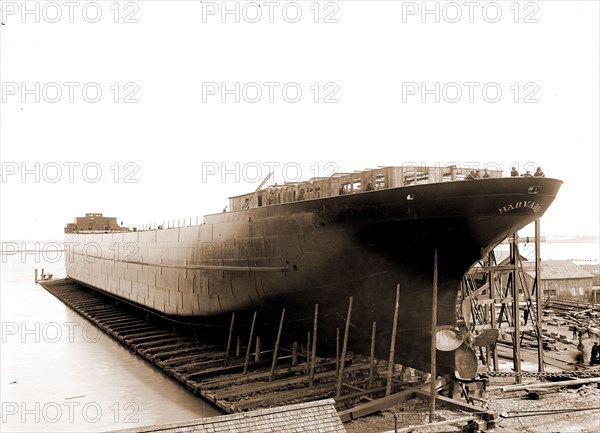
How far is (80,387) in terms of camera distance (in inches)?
664

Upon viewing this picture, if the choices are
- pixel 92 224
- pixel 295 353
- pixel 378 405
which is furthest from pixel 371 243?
pixel 92 224

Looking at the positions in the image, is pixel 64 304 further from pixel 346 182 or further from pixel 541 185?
pixel 541 185

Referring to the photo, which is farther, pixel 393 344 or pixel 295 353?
pixel 295 353

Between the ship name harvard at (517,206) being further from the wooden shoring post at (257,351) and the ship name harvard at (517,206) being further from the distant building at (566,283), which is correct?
the distant building at (566,283)

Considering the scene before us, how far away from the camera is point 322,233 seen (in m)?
12.4

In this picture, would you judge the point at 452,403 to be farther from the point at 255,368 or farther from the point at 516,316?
the point at 255,368

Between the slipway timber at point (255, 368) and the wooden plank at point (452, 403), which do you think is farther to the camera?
the slipway timber at point (255, 368)

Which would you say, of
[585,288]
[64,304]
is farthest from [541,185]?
[64,304]

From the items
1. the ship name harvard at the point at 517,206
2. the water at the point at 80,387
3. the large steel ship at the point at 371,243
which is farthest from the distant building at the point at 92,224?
the ship name harvard at the point at 517,206

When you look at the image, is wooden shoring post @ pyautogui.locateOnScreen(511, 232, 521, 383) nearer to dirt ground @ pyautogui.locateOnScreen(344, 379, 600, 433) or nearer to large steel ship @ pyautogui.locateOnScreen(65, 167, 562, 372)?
dirt ground @ pyautogui.locateOnScreen(344, 379, 600, 433)

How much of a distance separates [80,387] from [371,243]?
11869mm

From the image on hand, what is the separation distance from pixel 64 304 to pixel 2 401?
25.9 m

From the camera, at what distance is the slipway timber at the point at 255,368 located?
12047 mm

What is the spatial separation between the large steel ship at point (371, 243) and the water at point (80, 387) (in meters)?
3.64
